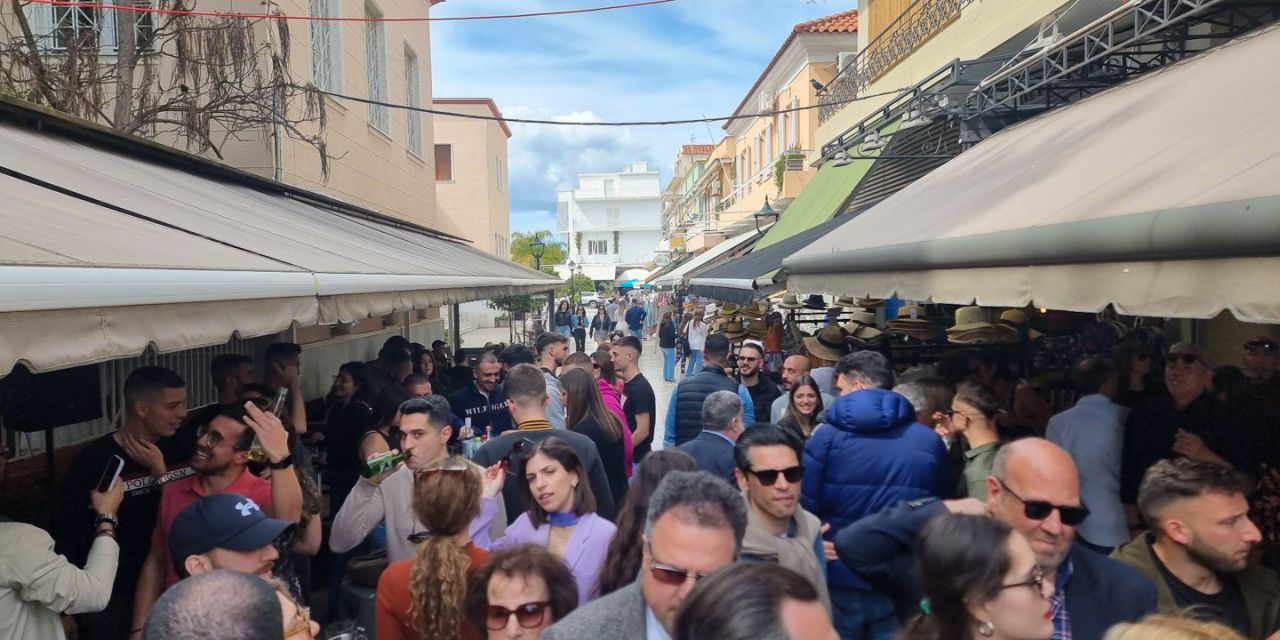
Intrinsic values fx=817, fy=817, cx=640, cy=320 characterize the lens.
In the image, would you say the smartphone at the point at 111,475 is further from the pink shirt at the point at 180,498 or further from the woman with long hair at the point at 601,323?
the woman with long hair at the point at 601,323

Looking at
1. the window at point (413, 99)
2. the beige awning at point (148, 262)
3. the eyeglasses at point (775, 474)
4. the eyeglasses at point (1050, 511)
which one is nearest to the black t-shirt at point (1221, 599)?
the eyeglasses at point (1050, 511)

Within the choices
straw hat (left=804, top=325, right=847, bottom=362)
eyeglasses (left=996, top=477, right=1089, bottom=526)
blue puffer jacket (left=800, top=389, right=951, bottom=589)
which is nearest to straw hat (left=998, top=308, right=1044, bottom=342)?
straw hat (left=804, top=325, right=847, bottom=362)

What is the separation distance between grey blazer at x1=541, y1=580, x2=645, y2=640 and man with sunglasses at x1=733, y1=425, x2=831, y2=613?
945mm

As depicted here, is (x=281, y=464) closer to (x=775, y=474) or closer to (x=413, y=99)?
(x=775, y=474)

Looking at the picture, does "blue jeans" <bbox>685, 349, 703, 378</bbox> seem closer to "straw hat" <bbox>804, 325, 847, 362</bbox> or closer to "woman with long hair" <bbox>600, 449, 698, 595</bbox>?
"straw hat" <bbox>804, 325, 847, 362</bbox>

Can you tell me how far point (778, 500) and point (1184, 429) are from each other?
92.4 inches

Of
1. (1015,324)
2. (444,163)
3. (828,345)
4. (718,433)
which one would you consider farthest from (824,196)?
(444,163)

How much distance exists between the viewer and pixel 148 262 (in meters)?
2.86

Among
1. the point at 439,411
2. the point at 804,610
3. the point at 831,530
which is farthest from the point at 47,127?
the point at 804,610

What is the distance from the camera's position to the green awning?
12359 mm

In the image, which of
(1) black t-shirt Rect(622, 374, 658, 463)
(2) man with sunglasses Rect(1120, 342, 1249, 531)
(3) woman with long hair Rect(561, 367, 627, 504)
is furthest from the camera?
(1) black t-shirt Rect(622, 374, 658, 463)

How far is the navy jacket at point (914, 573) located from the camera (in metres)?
2.65

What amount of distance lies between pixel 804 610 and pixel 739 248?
60.4 feet

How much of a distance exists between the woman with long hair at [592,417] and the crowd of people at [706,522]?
2 cm
